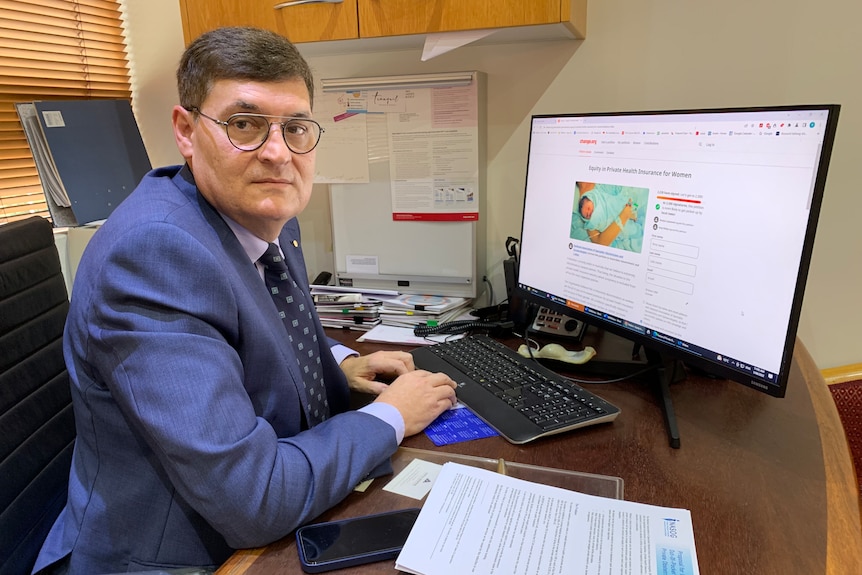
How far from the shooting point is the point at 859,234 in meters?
1.47

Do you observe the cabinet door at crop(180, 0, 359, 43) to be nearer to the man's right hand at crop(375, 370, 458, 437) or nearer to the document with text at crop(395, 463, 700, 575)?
the man's right hand at crop(375, 370, 458, 437)

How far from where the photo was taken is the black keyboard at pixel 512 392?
1.02 meters

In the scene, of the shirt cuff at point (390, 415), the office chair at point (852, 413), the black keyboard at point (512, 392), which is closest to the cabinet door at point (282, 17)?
the black keyboard at point (512, 392)

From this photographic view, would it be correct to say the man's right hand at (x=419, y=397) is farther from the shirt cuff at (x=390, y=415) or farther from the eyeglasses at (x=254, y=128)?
the eyeglasses at (x=254, y=128)

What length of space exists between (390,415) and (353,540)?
0.78ft

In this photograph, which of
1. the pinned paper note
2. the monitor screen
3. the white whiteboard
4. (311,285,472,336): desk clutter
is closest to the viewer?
the monitor screen

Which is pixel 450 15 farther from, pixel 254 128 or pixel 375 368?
pixel 375 368

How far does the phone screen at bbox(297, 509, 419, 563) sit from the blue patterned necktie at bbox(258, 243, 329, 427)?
0.86 feet

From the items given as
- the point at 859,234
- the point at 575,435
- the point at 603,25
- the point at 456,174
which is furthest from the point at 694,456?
the point at 603,25

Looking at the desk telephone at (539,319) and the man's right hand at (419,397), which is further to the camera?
the desk telephone at (539,319)

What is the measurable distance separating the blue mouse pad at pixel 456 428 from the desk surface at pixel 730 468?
2cm

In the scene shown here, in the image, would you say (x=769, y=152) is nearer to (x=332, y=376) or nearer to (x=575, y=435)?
(x=575, y=435)

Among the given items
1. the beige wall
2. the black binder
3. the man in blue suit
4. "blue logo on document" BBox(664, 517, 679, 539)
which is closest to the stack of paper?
the beige wall

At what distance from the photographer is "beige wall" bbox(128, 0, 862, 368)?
4.63ft
